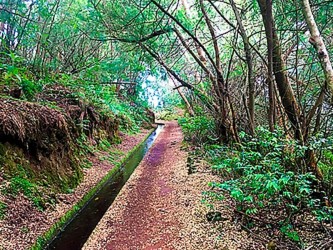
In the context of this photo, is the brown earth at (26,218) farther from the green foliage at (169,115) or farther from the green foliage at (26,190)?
the green foliage at (169,115)

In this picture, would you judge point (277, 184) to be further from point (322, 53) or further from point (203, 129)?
point (203, 129)

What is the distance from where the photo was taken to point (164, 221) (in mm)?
4512

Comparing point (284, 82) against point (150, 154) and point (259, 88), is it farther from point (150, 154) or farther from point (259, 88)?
point (150, 154)

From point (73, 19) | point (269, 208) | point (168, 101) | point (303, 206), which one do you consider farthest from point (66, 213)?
point (168, 101)

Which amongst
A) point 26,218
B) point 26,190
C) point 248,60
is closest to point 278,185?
point 248,60

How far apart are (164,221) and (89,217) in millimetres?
1396

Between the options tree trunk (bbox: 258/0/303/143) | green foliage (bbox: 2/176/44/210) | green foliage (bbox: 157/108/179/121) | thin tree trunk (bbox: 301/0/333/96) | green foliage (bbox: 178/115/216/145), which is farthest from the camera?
green foliage (bbox: 157/108/179/121)

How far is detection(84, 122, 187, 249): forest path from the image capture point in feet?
13.0

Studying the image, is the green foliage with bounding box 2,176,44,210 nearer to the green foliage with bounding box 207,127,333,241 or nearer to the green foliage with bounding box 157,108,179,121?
the green foliage with bounding box 207,127,333,241

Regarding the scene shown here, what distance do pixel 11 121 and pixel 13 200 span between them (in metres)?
1.26

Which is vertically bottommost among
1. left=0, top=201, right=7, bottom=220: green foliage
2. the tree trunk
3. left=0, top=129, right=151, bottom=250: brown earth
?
left=0, top=129, right=151, bottom=250: brown earth

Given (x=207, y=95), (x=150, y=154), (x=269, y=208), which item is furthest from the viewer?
(x=150, y=154)

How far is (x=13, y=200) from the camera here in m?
4.16

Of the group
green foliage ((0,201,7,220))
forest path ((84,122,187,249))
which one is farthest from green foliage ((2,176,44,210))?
forest path ((84,122,187,249))
